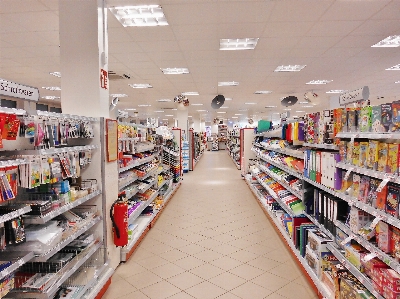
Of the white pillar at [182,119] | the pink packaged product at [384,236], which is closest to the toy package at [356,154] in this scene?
the pink packaged product at [384,236]

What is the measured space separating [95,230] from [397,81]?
35.3 ft

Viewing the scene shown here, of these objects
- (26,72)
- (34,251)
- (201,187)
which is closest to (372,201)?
(34,251)

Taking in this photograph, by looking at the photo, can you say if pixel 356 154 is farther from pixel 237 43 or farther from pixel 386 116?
pixel 237 43

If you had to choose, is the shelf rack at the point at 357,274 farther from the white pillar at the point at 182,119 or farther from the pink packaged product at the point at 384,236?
the white pillar at the point at 182,119

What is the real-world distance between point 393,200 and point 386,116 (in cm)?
60

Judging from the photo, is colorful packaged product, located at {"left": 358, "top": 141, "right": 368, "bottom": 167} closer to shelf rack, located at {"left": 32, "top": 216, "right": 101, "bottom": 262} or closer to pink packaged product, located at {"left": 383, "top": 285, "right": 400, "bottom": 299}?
pink packaged product, located at {"left": 383, "top": 285, "right": 400, "bottom": 299}

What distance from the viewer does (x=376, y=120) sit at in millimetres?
2199

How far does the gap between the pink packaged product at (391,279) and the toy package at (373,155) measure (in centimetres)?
73

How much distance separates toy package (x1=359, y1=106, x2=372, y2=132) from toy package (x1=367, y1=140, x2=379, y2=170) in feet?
0.59

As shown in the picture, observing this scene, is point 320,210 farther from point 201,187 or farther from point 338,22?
point 201,187

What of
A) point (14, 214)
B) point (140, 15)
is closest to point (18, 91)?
point (14, 214)

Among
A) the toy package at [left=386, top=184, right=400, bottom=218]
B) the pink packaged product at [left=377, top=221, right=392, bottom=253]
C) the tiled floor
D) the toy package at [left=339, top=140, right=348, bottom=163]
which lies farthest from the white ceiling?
the tiled floor

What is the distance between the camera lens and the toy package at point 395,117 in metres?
1.95

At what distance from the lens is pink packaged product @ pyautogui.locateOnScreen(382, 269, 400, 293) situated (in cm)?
185
